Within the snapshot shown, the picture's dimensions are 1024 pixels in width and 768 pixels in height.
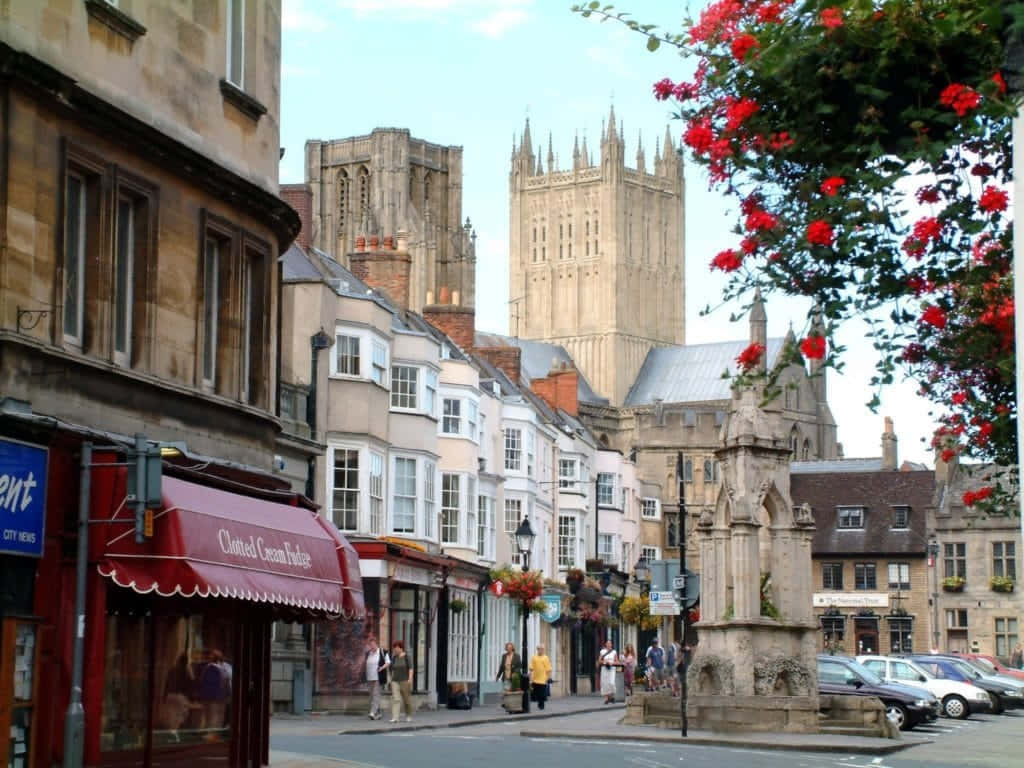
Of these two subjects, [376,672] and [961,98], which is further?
[376,672]

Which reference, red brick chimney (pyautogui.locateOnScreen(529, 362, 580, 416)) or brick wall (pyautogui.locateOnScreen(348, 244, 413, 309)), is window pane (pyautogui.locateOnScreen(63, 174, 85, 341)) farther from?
red brick chimney (pyautogui.locateOnScreen(529, 362, 580, 416))

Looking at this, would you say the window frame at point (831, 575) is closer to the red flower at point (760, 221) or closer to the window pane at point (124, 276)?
the window pane at point (124, 276)

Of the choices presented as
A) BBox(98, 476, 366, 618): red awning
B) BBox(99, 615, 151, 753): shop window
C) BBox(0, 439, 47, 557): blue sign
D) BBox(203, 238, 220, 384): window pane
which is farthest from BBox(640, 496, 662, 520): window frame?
BBox(0, 439, 47, 557): blue sign

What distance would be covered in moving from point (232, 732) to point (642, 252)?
535 feet

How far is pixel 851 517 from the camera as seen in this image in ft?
312

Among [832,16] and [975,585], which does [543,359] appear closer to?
[975,585]

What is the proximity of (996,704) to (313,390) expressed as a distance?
21067 mm

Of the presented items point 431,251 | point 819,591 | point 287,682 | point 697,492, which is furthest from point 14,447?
point 431,251

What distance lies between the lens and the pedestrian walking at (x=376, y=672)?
119 feet

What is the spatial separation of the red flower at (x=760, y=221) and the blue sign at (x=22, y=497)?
632 centimetres

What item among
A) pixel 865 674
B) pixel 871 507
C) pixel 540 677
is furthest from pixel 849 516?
pixel 865 674

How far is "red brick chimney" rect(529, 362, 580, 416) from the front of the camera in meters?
77.2

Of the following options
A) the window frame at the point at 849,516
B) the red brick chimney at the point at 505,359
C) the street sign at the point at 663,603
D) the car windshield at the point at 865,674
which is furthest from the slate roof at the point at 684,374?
the street sign at the point at 663,603

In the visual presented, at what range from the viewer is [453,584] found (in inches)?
1845
